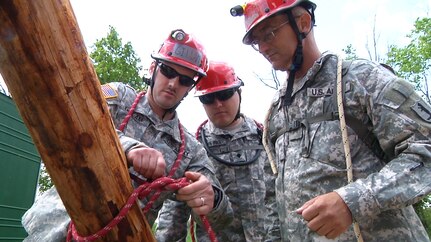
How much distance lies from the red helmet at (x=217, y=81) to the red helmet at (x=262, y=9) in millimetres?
1938

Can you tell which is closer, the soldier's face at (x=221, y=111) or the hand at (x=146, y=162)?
the hand at (x=146, y=162)

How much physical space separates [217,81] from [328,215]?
312 centimetres

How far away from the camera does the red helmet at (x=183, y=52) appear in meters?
3.65

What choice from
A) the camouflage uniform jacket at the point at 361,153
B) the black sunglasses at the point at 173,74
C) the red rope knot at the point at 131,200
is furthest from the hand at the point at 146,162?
the black sunglasses at the point at 173,74

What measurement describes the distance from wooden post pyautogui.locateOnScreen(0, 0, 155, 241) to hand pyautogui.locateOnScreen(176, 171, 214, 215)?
41 centimetres

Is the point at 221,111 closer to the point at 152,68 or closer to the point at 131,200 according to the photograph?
the point at 152,68

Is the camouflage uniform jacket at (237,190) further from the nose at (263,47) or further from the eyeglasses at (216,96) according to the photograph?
the nose at (263,47)

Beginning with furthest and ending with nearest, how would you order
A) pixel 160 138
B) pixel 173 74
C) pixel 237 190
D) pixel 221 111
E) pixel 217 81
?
pixel 217 81, pixel 221 111, pixel 237 190, pixel 173 74, pixel 160 138

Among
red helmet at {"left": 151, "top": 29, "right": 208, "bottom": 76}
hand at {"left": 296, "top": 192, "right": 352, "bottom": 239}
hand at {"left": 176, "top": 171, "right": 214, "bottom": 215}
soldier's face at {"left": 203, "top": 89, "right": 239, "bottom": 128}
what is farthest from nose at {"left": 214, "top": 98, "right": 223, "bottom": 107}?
hand at {"left": 296, "top": 192, "right": 352, "bottom": 239}

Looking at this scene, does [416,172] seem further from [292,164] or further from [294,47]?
[294,47]

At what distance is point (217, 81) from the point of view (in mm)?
4730

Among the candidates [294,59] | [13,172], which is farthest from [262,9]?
[13,172]

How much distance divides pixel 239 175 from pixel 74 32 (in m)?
3.15

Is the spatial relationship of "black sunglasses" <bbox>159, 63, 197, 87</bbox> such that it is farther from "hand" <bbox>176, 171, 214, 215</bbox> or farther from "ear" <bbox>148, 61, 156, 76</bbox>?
"hand" <bbox>176, 171, 214, 215</bbox>
